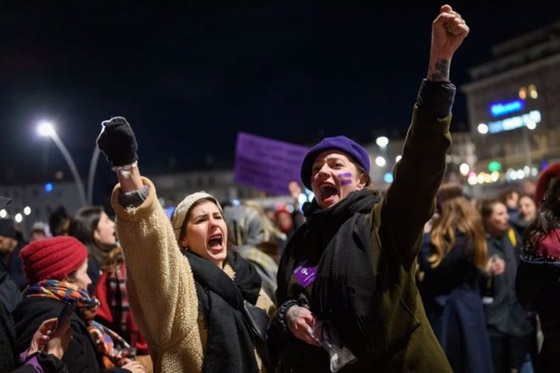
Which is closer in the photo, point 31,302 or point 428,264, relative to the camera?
point 31,302

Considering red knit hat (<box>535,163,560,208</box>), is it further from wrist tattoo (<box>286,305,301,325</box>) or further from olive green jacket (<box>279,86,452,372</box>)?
wrist tattoo (<box>286,305,301,325</box>)

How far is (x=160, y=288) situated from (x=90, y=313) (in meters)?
1.09

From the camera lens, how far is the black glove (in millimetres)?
3221

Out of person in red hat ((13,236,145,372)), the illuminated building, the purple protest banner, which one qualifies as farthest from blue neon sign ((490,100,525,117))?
person in red hat ((13,236,145,372))

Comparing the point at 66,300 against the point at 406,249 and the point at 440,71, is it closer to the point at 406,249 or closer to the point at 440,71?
the point at 406,249

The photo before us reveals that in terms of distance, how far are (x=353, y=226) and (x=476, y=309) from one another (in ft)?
13.2

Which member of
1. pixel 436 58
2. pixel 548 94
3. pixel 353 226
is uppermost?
pixel 548 94

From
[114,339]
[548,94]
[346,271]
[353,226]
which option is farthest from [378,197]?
[548,94]

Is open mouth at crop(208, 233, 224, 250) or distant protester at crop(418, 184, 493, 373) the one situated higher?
open mouth at crop(208, 233, 224, 250)

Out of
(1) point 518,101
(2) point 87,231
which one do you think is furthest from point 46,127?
(1) point 518,101

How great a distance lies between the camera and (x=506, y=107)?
314 feet

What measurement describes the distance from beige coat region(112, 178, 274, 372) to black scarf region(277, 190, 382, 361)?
2.45 feet

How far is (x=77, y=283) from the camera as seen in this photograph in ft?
15.1

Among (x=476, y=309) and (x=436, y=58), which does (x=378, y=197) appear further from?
(x=476, y=309)
